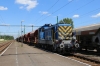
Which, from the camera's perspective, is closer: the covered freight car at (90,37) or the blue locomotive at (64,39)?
the covered freight car at (90,37)

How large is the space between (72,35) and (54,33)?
240 cm

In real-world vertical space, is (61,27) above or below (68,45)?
above

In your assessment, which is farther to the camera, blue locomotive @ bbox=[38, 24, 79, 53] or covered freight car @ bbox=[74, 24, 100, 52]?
blue locomotive @ bbox=[38, 24, 79, 53]

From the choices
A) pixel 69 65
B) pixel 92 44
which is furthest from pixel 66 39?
pixel 69 65

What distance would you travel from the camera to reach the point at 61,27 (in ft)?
84.8

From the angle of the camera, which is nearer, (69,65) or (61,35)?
(69,65)

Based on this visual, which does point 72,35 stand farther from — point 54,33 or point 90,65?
point 90,65

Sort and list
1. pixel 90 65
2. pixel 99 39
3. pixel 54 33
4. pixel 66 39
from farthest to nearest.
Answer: pixel 54 33
pixel 66 39
pixel 99 39
pixel 90 65

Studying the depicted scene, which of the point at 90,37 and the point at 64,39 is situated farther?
the point at 90,37

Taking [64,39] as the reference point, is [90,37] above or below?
above

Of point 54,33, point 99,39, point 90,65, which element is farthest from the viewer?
point 54,33

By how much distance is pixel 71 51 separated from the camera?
23984 mm

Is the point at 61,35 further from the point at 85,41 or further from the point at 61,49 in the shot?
the point at 85,41

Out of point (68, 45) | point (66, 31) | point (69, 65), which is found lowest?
point (69, 65)
